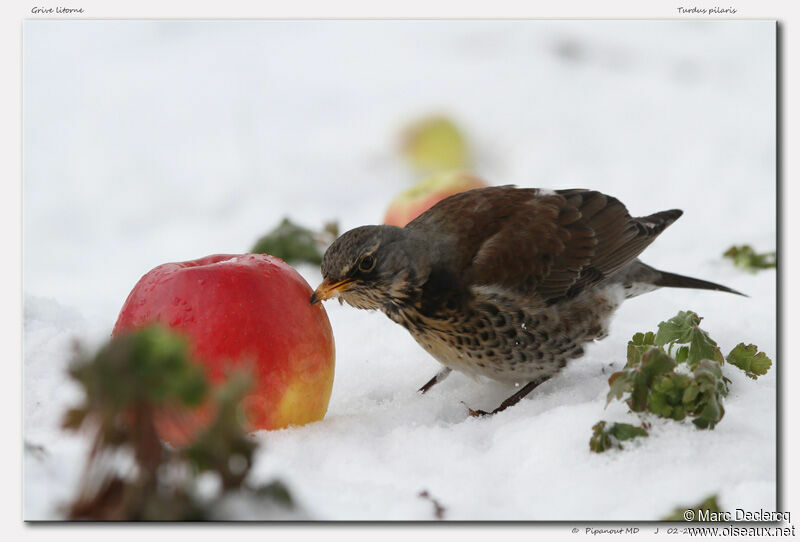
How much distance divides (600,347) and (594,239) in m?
0.43

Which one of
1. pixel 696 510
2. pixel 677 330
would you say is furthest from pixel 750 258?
pixel 696 510

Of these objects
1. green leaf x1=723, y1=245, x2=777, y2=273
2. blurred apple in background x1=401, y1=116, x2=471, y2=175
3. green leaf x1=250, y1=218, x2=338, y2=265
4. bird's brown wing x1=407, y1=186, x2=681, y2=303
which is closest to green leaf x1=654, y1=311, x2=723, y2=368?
bird's brown wing x1=407, y1=186, x2=681, y2=303

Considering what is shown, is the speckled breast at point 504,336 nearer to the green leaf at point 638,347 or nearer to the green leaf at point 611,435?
the green leaf at point 638,347

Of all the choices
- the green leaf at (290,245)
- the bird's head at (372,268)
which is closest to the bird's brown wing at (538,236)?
the bird's head at (372,268)

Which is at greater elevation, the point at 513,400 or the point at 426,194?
the point at 426,194

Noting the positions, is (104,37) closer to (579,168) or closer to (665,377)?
(579,168)

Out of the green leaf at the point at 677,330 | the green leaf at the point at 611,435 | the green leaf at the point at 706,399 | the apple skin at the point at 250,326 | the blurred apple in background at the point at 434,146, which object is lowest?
the green leaf at the point at 611,435

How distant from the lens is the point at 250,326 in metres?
2.37

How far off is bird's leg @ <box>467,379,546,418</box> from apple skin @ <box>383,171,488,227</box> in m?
1.37

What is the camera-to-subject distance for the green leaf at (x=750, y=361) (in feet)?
8.63

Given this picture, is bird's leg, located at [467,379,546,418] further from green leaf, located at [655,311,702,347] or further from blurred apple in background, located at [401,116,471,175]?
blurred apple in background, located at [401,116,471,175]

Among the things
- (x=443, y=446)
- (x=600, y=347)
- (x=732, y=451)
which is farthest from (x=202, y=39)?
(x=732, y=451)

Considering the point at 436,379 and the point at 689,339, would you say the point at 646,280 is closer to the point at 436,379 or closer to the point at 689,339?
the point at 689,339

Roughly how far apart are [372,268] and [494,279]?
0.42 metres
